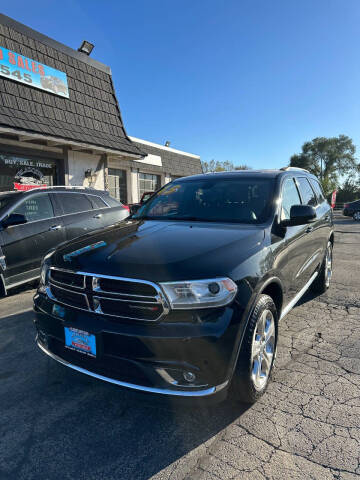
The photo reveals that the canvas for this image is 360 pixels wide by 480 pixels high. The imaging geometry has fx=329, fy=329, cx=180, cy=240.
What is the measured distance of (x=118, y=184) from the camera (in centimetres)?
1535

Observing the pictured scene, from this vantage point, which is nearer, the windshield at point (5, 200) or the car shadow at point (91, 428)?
the car shadow at point (91, 428)

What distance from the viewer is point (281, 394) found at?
8.41 feet

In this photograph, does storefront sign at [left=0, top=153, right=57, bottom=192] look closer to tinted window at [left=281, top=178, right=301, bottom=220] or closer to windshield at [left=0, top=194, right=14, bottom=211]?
windshield at [left=0, top=194, right=14, bottom=211]

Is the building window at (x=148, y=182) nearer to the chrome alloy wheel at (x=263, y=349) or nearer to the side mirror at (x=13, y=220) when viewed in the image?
the side mirror at (x=13, y=220)

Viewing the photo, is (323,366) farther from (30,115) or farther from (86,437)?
(30,115)

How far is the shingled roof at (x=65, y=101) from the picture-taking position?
8.64 meters

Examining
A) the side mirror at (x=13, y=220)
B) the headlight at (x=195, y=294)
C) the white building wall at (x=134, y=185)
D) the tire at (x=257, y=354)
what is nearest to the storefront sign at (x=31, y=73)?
the side mirror at (x=13, y=220)

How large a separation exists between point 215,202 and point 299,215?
0.84m

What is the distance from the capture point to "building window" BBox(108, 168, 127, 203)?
14732 mm

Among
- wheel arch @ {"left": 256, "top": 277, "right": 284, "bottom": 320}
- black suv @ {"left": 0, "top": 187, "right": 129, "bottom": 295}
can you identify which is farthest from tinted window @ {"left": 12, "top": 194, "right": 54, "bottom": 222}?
wheel arch @ {"left": 256, "top": 277, "right": 284, "bottom": 320}

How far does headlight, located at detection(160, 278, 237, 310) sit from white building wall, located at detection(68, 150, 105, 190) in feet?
31.5

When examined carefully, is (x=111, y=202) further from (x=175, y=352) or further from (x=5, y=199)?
(x=175, y=352)

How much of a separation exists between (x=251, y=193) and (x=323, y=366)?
1733 mm

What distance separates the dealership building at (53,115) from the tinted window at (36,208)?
3.54 meters
